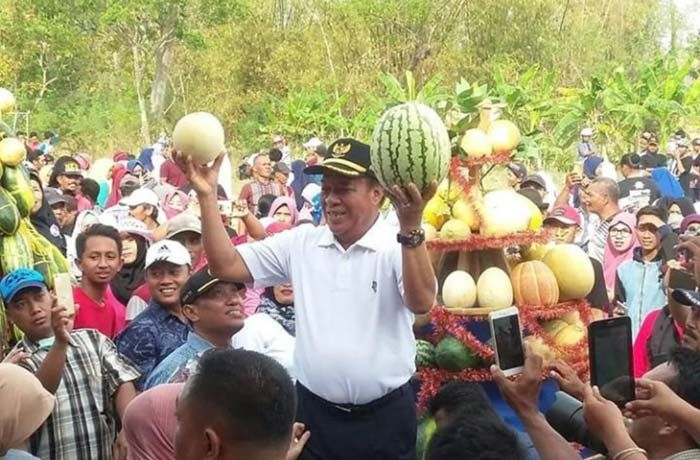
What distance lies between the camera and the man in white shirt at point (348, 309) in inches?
164

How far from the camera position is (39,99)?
34844 mm

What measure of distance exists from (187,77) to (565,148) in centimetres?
1748

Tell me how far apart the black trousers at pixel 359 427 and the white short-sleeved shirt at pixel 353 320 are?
0.17ft

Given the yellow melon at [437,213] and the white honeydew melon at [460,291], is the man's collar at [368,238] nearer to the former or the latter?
the white honeydew melon at [460,291]

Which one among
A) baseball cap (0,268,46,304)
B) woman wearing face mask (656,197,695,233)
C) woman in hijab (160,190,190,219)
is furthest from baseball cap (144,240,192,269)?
woman wearing face mask (656,197,695,233)

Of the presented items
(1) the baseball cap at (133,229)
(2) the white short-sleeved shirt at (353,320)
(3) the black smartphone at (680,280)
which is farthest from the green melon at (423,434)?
(1) the baseball cap at (133,229)

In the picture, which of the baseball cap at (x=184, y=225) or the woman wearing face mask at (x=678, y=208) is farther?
the woman wearing face mask at (x=678, y=208)

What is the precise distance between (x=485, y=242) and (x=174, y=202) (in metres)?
6.07

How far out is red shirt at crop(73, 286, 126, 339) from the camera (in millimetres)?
5871

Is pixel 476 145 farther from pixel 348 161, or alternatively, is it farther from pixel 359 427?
pixel 359 427

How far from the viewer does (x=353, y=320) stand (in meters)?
4.19

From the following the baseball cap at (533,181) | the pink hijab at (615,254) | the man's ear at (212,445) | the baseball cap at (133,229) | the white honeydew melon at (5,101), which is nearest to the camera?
the man's ear at (212,445)

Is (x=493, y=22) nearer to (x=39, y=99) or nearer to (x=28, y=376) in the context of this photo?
(x=39, y=99)

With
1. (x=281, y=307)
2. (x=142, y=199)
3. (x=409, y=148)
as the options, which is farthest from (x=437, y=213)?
(x=142, y=199)
